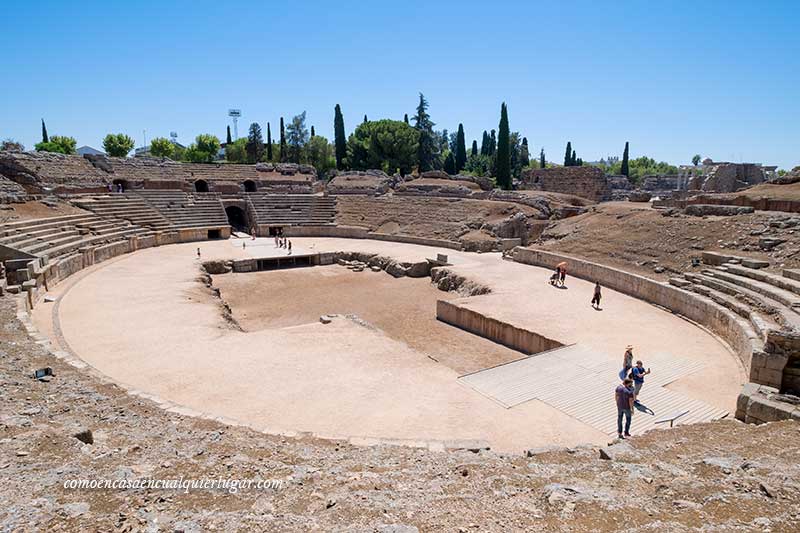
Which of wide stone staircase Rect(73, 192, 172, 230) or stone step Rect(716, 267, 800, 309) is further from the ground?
wide stone staircase Rect(73, 192, 172, 230)

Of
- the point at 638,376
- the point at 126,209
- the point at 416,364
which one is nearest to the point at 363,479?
the point at 416,364

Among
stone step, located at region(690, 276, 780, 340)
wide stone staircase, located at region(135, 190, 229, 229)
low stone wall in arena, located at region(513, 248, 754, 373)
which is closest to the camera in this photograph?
stone step, located at region(690, 276, 780, 340)

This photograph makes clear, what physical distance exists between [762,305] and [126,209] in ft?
102

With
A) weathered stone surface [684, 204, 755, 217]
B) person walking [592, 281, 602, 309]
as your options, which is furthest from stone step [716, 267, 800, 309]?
weathered stone surface [684, 204, 755, 217]

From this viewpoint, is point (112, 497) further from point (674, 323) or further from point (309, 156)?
point (309, 156)

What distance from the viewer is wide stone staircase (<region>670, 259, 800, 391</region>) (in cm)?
892

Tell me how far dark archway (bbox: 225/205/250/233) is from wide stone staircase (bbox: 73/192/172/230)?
6.73m

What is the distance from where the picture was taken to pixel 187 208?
105 ft

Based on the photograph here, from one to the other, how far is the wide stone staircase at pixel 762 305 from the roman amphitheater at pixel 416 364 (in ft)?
0.17

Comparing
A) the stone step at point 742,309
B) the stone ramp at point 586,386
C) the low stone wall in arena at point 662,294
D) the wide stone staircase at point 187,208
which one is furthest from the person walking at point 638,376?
the wide stone staircase at point 187,208

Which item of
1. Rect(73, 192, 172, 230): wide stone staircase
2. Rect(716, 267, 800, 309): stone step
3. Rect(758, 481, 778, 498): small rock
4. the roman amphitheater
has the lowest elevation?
the roman amphitheater

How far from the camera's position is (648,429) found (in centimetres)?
787

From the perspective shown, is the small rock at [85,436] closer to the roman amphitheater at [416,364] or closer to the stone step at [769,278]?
the roman amphitheater at [416,364]

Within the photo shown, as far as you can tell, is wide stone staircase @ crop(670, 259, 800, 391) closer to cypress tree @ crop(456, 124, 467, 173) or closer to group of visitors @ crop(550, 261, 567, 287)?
group of visitors @ crop(550, 261, 567, 287)
